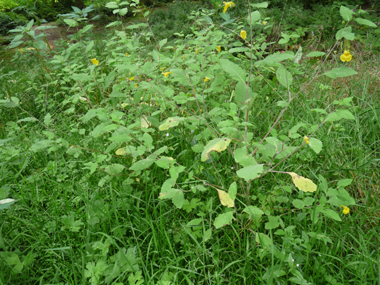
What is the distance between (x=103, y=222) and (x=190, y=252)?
1.76ft

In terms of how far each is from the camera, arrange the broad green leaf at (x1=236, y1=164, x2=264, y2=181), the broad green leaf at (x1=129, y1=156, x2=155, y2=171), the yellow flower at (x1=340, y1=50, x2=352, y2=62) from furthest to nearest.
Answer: the yellow flower at (x1=340, y1=50, x2=352, y2=62) → the broad green leaf at (x1=129, y1=156, x2=155, y2=171) → the broad green leaf at (x1=236, y1=164, x2=264, y2=181)

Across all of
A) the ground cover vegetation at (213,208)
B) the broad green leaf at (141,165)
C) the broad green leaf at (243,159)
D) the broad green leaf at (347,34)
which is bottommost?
the ground cover vegetation at (213,208)

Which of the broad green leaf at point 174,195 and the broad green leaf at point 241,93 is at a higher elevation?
the broad green leaf at point 241,93

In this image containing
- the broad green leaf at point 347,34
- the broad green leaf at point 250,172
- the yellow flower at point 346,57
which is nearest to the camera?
the broad green leaf at point 250,172

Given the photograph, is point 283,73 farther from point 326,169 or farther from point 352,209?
point 352,209

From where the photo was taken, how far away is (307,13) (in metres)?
4.48

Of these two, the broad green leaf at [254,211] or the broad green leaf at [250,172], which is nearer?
the broad green leaf at [250,172]

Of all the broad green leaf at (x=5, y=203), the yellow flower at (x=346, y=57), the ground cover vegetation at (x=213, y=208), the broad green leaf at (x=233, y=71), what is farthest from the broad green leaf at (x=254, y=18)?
the broad green leaf at (x=5, y=203)

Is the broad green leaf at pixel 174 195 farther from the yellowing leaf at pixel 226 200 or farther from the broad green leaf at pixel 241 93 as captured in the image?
the broad green leaf at pixel 241 93

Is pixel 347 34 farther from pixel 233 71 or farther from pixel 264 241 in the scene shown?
pixel 264 241

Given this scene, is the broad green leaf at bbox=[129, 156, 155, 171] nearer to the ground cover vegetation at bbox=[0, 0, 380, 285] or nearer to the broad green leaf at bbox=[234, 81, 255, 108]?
the ground cover vegetation at bbox=[0, 0, 380, 285]

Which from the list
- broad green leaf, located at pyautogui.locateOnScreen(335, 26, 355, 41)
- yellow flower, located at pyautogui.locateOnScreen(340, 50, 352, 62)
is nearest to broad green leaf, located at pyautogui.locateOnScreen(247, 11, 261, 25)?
broad green leaf, located at pyautogui.locateOnScreen(335, 26, 355, 41)

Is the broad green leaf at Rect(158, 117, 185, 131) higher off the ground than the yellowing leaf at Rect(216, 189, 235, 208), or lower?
higher

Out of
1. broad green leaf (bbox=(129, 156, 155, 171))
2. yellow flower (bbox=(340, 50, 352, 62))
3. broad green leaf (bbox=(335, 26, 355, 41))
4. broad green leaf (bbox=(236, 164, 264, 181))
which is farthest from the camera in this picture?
yellow flower (bbox=(340, 50, 352, 62))
